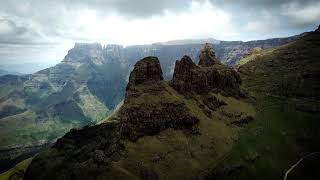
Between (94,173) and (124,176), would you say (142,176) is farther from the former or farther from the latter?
(94,173)

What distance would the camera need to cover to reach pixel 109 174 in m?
194

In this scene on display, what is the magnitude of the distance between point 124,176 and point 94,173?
18752 millimetres

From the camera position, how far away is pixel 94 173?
199250mm

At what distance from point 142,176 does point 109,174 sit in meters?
19.0

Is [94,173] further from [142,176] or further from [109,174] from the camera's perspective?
[142,176]

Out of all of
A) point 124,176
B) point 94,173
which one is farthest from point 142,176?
point 94,173

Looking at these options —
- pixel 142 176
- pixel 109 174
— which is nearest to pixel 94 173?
pixel 109 174

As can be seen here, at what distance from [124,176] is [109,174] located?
8597mm

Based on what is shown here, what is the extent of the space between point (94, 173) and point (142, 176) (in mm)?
27492

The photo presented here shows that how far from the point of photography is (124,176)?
193250 mm
